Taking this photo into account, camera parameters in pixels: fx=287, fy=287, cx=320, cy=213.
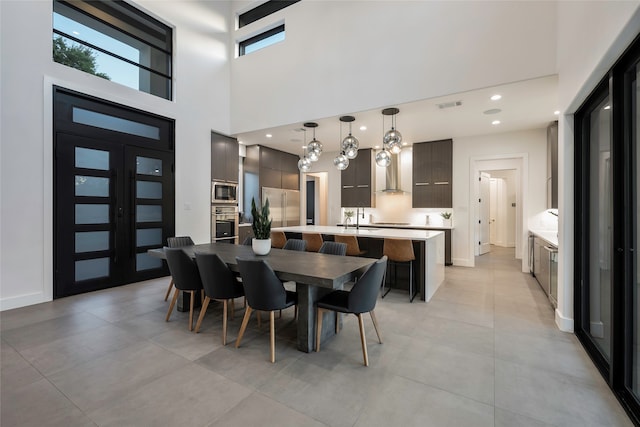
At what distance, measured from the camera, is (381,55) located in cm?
447

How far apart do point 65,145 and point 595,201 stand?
6.22 metres

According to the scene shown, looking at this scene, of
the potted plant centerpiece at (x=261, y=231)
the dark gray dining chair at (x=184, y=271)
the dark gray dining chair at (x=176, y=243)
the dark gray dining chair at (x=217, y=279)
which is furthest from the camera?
the dark gray dining chair at (x=176, y=243)

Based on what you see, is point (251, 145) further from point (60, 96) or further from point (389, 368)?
point (389, 368)

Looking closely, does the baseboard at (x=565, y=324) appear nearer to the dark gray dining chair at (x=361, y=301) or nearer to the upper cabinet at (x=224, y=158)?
the dark gray dining chair at (x=361, y=301)

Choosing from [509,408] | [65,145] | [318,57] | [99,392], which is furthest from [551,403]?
[65,145]

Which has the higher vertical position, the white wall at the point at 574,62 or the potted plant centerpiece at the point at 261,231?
the white wall at the point at 574,62

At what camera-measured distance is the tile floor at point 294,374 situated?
1.71 meters

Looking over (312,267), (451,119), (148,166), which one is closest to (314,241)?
(312,267)

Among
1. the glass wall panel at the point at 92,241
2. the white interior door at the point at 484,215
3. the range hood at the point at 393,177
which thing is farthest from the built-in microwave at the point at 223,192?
the white interior door at the point at 484,215

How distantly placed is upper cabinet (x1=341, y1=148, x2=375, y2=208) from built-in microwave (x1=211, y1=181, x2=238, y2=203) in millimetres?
2938

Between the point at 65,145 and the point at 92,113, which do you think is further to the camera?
the point at 92,113

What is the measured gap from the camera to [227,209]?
6402 mm


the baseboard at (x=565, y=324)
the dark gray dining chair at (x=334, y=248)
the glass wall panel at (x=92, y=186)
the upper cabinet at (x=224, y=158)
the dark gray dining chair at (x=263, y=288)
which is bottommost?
the baseboard at (x=565, y=324)

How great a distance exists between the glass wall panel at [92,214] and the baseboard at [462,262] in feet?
21.9
